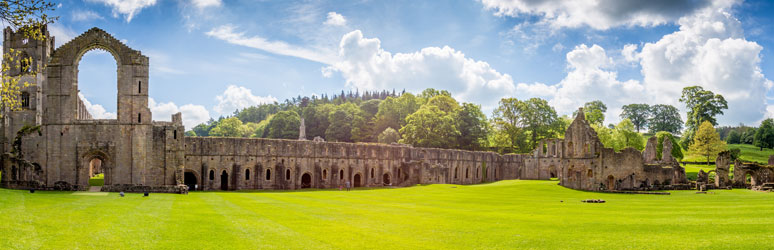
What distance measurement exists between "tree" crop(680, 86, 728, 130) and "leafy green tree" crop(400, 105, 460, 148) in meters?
45.3

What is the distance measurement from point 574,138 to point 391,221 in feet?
140

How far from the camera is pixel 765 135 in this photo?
107500 millimetres

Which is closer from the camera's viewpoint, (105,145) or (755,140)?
(105,145)

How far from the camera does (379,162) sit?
221 ft

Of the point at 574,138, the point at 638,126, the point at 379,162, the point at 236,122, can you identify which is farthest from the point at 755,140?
the point at 236,122

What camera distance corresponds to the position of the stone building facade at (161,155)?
4231cm

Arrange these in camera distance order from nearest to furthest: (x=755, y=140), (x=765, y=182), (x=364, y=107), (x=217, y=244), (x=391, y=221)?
(x=217, y=244)
(x=391, y=221)
(x=765, y=182)
(x=755, y=140)
(x=364, y=107)

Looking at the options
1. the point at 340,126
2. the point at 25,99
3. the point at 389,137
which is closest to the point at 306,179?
the point at 25,99

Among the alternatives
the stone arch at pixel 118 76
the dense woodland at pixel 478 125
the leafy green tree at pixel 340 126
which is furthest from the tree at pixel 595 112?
the stone arch at pixel 118 76

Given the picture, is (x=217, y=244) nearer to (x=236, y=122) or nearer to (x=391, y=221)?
(x=391, y=221)

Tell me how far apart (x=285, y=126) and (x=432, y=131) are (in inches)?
1865

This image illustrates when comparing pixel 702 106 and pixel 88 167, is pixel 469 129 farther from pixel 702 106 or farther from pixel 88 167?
pixel 88 167

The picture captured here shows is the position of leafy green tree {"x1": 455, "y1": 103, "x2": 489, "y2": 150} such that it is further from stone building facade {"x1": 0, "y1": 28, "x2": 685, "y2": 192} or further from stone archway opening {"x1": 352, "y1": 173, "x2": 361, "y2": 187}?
stone archway opening {"x1": 352, "y1": 173, "x2": 361, "y2": 187}

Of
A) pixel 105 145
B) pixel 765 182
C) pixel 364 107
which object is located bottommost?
pixel 765 182
